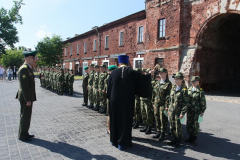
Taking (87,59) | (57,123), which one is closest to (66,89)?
(57,123)

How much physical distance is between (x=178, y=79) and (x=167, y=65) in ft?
37.4

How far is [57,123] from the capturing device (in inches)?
233

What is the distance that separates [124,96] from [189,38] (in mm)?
11787

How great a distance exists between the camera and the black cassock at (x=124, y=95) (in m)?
4.10

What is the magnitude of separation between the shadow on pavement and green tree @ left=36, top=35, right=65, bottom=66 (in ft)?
79.6

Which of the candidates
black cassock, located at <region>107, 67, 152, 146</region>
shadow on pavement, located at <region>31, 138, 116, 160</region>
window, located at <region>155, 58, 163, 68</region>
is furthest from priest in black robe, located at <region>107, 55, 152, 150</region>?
window, located at <region>155, 58, 163, 68</region>

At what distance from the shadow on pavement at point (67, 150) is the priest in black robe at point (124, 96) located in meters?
0.59

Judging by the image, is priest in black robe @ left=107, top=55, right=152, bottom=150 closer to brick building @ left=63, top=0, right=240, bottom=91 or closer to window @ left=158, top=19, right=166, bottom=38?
brick building @ left=63, top=0, right=240, bottom=91

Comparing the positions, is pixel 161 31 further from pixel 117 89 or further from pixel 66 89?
Result: pixel 117 89

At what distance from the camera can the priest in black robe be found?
4.09m

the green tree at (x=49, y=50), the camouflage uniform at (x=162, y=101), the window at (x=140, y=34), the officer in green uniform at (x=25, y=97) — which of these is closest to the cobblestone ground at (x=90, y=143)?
the officer in green uniform at (x=25, y=97)

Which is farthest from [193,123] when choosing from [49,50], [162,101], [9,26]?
[9,26]

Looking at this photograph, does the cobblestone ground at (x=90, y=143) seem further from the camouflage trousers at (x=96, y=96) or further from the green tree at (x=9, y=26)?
the green tree at (x=9, y=26)

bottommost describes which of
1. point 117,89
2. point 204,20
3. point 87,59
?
point 117,89
